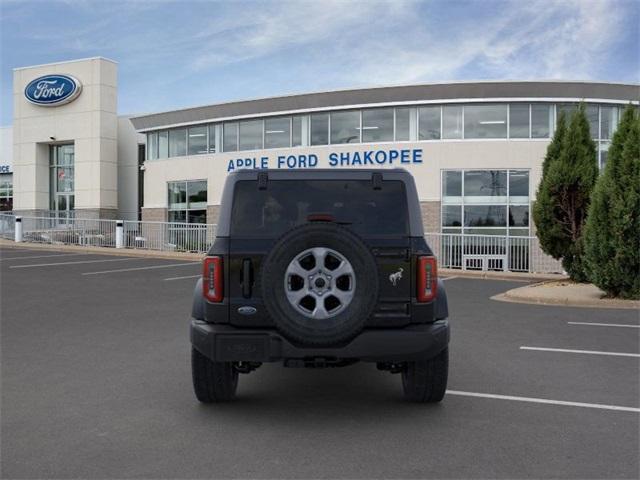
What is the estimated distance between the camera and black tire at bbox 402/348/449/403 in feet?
16.6

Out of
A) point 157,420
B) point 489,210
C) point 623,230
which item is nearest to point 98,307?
point 157,420

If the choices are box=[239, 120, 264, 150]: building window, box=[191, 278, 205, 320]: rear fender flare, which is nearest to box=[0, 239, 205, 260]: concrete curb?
box=[239, 120, 264, 150]: building window

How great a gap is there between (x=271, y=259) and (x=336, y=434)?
131cm

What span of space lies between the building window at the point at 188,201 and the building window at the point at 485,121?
12867mm

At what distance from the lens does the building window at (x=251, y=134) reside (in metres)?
29.6

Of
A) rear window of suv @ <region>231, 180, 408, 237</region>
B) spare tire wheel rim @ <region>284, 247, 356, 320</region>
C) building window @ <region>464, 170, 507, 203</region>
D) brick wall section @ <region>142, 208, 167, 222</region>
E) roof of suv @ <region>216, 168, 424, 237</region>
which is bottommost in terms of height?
spare tire wheel rim @ <region>284, 247, 356, 320</region>

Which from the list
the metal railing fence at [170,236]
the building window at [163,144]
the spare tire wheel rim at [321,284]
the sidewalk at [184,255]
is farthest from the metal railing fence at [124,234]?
the spare tire wheel rim at [321,284]

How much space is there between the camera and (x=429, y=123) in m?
26.1

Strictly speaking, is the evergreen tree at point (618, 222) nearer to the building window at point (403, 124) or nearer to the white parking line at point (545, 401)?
the white parking line at point (545, 401)

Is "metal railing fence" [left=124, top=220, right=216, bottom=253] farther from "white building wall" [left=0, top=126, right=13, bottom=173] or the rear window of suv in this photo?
the rear window of suv

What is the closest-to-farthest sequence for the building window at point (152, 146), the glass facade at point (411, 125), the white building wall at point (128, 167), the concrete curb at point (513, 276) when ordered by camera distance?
1. the concrete curb at point (513, 276)
2. the glass facade at point (411, 125)
3. the building window at point (152, 146)
4. the white building wall at point (128, 167)

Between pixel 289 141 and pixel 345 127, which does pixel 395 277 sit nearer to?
pixel 345 127

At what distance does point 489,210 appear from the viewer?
83.3 feet

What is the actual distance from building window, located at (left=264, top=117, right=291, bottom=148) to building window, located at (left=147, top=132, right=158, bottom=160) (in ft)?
24.2
